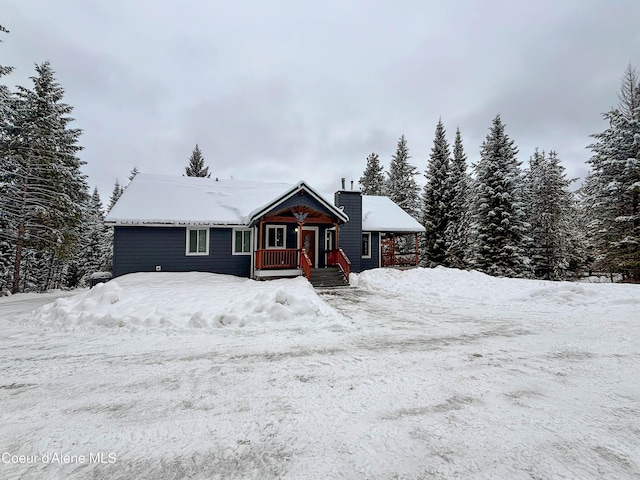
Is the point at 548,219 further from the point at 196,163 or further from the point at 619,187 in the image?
the point at 196,163

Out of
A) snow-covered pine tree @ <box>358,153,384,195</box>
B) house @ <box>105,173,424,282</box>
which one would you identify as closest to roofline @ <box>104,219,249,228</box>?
house @ <box>105,173,424,282</box>

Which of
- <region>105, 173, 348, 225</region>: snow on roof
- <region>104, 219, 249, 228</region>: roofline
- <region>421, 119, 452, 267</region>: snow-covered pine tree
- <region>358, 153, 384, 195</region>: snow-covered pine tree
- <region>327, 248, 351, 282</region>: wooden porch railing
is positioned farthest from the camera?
<region>358, 153, 384, 195</region>: snow-covered pine tree

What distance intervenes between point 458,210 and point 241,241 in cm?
2052

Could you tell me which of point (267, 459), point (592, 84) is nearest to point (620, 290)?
point (267, 459)

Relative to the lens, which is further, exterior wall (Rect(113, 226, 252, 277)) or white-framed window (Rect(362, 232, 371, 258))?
white-framed window (Rect(362, 232, 371, 258))

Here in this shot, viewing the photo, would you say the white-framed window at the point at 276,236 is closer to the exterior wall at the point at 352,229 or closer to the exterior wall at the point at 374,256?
the exterior wall at the point at 352,229

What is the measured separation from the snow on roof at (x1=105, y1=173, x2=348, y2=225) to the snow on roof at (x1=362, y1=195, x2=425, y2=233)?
14.1 ft

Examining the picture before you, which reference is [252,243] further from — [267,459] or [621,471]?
[621,471]

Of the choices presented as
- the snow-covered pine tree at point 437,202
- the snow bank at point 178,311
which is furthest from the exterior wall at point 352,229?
the snow-covered pine tree at point 437,202

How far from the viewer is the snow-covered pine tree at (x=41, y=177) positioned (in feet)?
52.0

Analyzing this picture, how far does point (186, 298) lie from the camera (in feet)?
27.1

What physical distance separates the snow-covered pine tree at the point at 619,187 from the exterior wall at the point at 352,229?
1405cm

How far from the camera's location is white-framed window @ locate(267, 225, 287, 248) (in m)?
16.1

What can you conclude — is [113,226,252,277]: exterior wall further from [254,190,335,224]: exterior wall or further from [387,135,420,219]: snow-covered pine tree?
[387,135,420,219]: snow-covered pine tree
